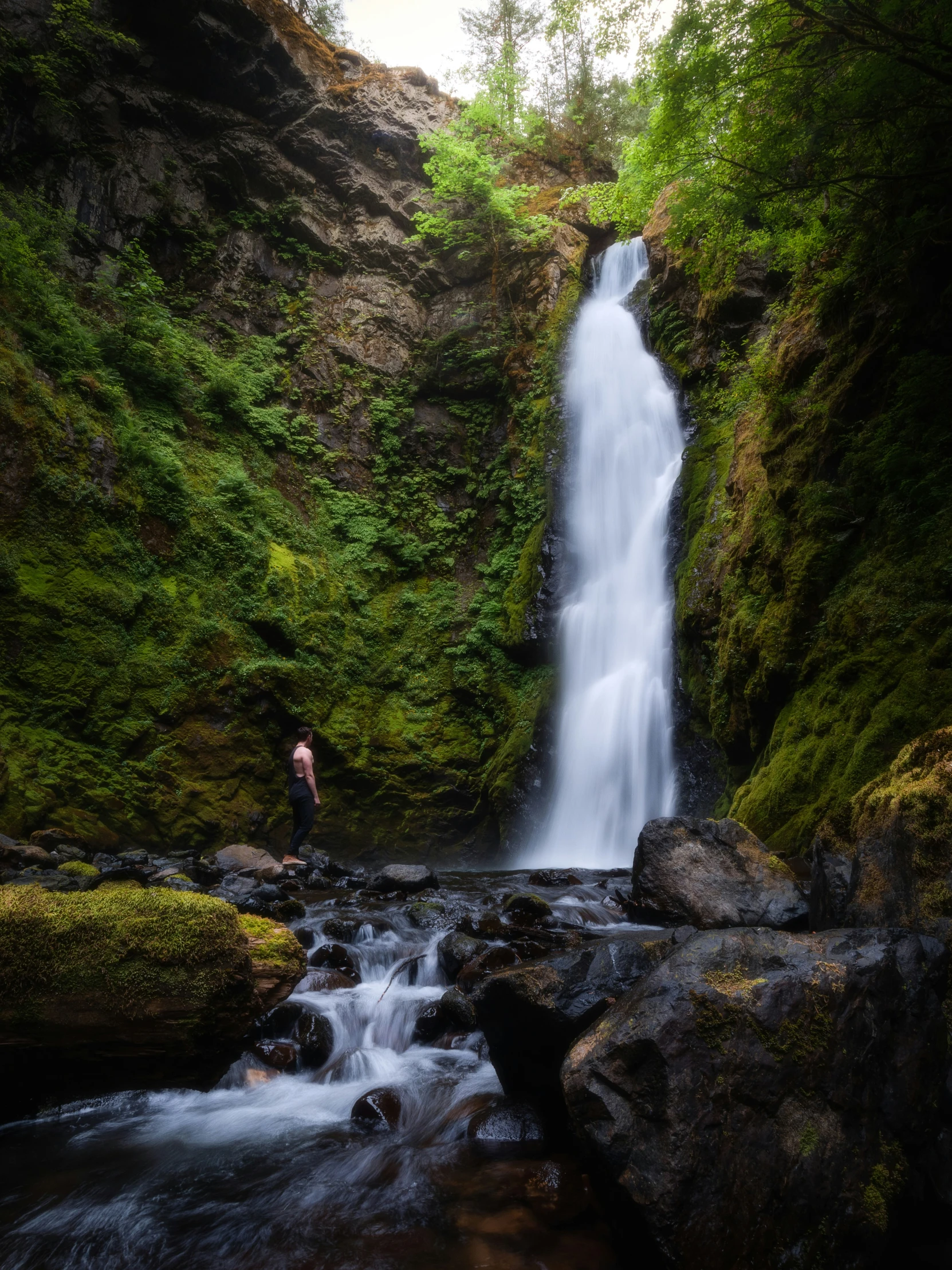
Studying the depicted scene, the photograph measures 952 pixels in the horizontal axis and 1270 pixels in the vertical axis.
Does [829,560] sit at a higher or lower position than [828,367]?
lower

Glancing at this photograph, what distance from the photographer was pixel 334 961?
18.0 feet

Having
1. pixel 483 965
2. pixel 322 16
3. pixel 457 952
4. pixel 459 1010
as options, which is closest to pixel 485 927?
pixel 457 952

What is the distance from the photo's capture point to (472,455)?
1730cm

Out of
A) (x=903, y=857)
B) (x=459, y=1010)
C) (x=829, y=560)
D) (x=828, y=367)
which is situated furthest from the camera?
(x=828, y=367)

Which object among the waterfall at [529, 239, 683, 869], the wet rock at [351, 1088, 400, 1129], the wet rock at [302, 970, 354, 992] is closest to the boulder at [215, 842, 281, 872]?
the wet rock at [302, 970, 354, 992]

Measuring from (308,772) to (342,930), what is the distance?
4.25 m

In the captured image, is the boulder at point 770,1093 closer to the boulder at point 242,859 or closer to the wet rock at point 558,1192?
the wet rock at point 558,1192

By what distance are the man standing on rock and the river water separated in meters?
5.56

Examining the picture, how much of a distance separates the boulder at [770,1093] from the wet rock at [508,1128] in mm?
947

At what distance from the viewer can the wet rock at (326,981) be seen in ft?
16.6

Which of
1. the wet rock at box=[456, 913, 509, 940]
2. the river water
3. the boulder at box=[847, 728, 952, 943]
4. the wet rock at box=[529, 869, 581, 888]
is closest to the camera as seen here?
the river water

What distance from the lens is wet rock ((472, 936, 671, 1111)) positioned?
3256 mm

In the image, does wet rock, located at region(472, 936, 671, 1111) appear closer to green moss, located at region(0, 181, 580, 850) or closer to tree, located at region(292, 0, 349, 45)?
green moss, located at region(0, 181, 580, 850)

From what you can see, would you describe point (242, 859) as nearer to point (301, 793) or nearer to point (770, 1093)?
point (301, 793)
